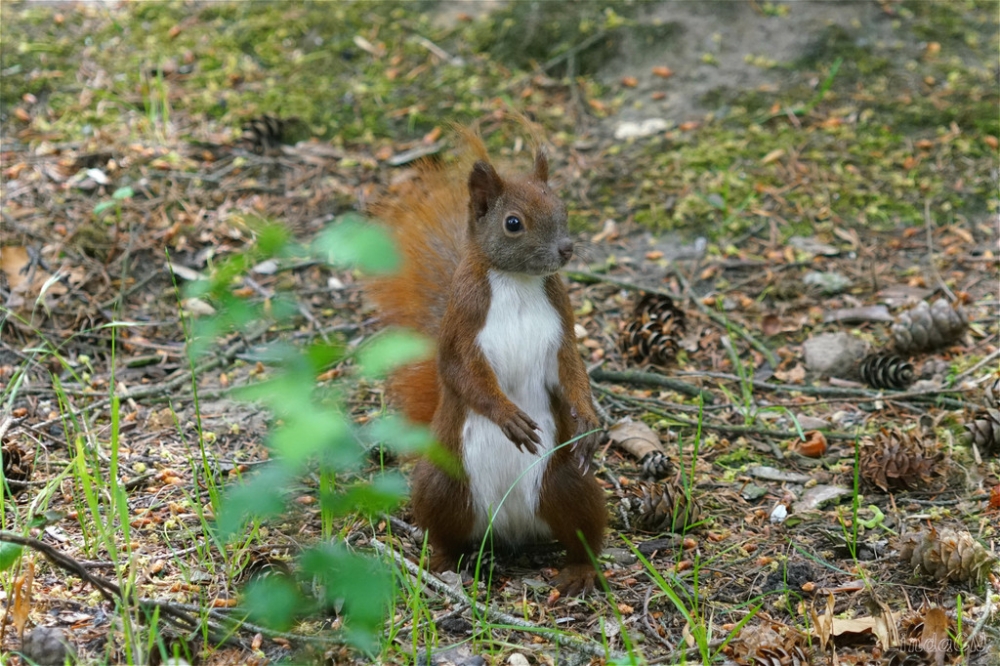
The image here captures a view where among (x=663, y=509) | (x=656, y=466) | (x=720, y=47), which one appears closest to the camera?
(x=663, y=509)

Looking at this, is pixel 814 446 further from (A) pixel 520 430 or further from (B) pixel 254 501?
(B) pixel 254 501

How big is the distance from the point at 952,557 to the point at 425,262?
1414mm

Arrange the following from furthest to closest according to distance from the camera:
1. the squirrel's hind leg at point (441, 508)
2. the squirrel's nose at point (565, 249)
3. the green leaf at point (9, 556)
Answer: the squirrel's hind leg at point (441, 508), the squirrel's nose at point (565, 249), the green leaf at point (9, 556)

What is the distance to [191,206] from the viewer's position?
3.88 meters

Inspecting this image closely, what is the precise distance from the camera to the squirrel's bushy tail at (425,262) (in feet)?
8.32

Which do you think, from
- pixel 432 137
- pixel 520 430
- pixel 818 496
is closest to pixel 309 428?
pixel 520 430

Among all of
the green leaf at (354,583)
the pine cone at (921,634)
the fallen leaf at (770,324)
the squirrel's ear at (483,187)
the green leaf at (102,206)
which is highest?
the squirrel's ear at (483,187)

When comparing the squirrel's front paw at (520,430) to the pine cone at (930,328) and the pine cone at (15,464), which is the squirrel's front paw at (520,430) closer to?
the pine cone at (15,464)

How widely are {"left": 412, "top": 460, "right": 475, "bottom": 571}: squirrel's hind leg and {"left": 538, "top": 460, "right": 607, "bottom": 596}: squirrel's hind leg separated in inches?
7.3

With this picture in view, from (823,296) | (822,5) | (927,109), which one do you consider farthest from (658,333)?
(822,5)

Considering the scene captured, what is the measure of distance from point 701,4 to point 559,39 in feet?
2.26

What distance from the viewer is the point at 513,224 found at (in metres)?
2.25

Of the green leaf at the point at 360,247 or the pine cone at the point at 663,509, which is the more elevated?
the green leaf at the point at 360,247

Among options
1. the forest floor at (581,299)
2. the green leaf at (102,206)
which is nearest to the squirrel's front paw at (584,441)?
the forest floor at (581,299)
